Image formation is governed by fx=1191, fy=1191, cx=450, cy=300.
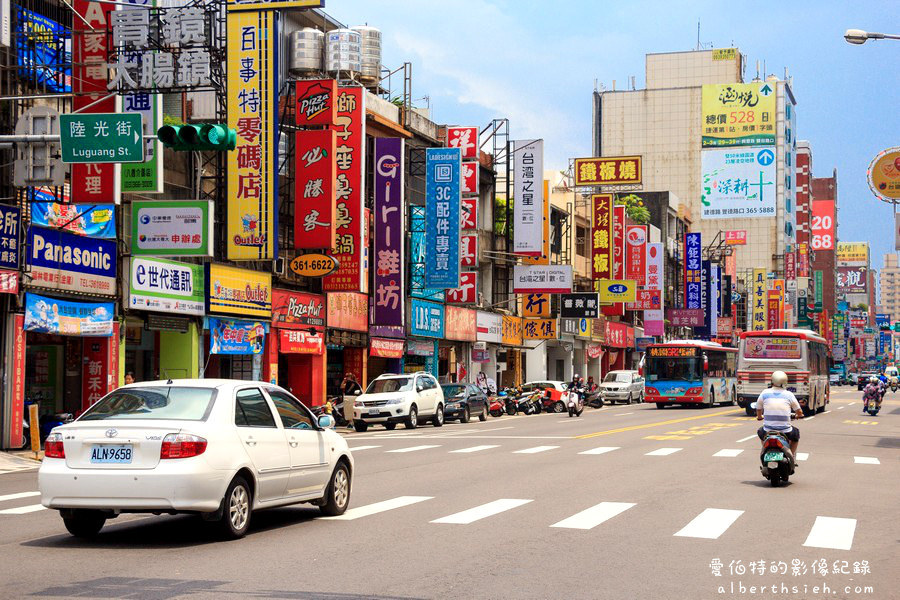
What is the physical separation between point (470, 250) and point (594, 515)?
41438 millimetres

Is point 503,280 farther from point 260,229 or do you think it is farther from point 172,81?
point 172,81

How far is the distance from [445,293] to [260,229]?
810 inches

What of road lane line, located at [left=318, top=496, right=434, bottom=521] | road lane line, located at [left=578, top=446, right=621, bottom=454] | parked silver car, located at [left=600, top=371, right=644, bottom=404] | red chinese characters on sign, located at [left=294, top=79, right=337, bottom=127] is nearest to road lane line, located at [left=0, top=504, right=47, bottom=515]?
road lane line, located at [left=318, top=496, right=434, bottom=521]

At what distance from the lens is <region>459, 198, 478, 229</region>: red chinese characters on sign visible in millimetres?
54938

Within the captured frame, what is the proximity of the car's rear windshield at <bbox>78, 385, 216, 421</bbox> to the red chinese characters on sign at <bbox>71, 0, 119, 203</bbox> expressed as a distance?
16.7 meters

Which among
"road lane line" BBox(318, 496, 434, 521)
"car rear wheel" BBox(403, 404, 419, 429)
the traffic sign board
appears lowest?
"car rear wheel" BBox(403, 404, 419, 429)

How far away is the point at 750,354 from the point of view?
150 ft

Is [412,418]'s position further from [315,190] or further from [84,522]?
[84,522]

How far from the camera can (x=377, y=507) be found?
14.7 meters

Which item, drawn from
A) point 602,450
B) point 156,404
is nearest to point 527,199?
point 602,450

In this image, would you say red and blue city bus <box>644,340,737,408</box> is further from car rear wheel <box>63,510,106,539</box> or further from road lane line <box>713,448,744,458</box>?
car rear wheel <box>63,510,106,539</box>

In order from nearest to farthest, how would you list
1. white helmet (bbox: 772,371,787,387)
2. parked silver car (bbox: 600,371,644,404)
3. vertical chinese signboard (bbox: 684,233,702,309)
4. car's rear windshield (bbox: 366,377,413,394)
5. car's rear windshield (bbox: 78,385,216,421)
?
1. car's rear windshield (bbox: 78,385,216,421)
2. white helmet (bbox: 772,371,787,387)
3. car's rear windshield (bbox: 366,377,413,394)
4. parked silver car (bbox: 600,371,644,404)
5. vertical chinese signboard (bbox: 684,233,702,309)

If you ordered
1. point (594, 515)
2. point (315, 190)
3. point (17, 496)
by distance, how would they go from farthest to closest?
point (315, 190)
point (17, 496)
point (594, 515)

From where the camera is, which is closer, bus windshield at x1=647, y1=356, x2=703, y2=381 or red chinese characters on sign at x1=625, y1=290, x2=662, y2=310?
bus windshield at x1=647, y1=356, x2=703, y2=381
